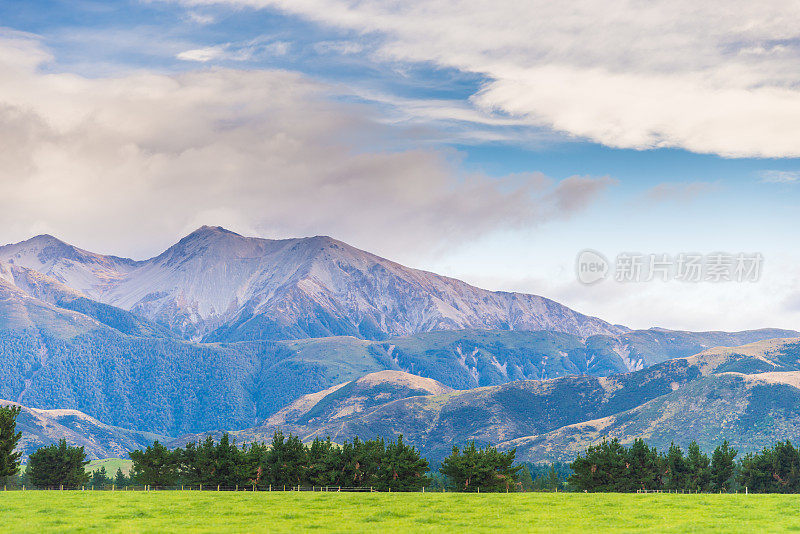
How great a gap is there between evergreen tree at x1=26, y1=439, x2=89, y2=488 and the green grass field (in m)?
80.3

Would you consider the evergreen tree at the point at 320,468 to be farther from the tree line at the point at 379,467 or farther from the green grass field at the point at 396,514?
the green grass field at the point at 396,514

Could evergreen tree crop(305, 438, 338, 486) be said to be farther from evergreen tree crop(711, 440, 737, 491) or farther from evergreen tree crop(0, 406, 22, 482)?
evergreen tree crop(711, 440, 737, 491)

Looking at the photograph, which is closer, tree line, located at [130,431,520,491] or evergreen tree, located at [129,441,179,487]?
tree line, located at [130,431,520,491]

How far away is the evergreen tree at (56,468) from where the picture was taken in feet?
573

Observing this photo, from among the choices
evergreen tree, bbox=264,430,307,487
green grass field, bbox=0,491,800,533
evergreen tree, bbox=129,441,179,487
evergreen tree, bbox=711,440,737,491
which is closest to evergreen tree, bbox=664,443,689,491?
evergreen tree, bbox=711,440,737,491

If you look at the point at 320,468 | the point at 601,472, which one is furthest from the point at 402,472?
the point at 601,472

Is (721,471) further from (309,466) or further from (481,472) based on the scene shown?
(309,466)

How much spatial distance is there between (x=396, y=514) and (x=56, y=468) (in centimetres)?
12118

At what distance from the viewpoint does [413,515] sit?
80562 millimetres

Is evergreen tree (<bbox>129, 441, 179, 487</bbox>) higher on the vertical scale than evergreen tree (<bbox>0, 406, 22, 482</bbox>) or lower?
lower

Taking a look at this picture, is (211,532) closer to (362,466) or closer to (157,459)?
(362,466)

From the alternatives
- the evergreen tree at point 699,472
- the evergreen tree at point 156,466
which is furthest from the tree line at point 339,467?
the evergreen tree at point 699,472

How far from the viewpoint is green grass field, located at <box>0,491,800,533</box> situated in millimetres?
68688

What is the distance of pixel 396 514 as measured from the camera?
8119cm
